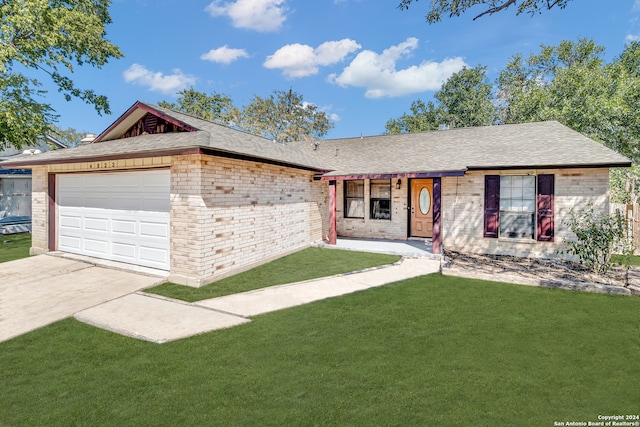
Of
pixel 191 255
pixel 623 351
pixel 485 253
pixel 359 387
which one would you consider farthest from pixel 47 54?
pixel 623 351

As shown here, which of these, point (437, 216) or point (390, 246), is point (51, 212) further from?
point (437, 216)

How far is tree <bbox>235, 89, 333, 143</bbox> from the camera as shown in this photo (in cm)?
3538

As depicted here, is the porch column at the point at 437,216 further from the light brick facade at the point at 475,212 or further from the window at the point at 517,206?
the window at the point at 517,206

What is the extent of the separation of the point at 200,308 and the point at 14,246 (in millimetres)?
11093

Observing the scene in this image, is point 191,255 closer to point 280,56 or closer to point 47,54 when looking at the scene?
point 47,54

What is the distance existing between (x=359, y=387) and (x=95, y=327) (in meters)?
4.18

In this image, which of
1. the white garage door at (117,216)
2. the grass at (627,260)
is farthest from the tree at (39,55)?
the grass at (627,260)

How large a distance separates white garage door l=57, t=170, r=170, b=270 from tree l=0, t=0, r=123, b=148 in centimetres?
563

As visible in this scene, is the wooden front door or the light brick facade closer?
the light brick facade

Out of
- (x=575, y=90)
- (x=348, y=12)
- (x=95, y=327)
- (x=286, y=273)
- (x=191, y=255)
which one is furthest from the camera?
(x=575, y=90)

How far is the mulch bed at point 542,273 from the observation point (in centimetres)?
646

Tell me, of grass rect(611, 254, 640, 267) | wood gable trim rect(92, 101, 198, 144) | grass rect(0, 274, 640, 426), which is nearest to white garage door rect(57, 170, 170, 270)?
wood gable trim rect(92, 101, 198, 144)

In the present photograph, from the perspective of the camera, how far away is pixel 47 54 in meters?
15.2

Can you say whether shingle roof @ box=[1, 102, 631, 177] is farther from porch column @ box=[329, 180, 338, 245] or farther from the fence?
the fence
